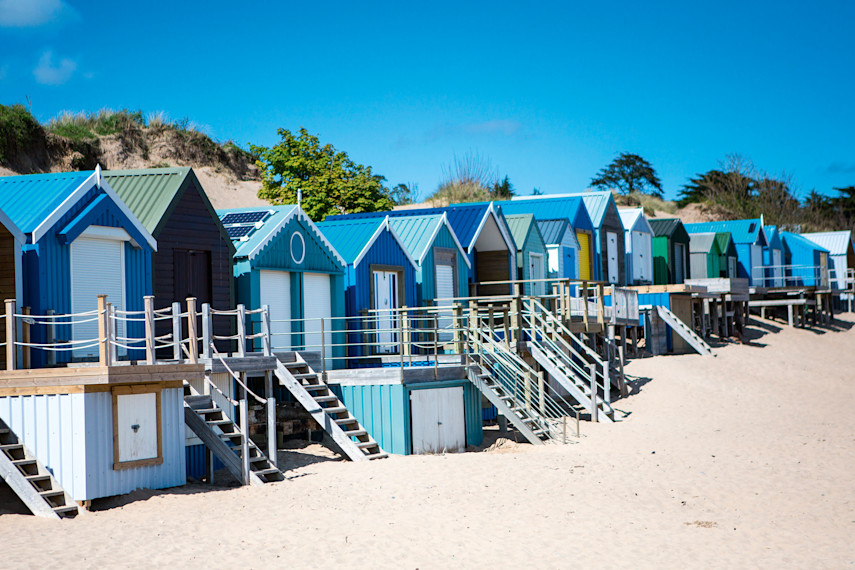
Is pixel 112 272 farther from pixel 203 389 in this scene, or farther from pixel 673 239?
pixel 673 239

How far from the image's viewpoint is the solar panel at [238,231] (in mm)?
20125

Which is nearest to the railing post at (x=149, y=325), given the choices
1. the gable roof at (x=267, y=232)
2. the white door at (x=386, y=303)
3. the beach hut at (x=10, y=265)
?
the beach hut at (x=10, y=265)

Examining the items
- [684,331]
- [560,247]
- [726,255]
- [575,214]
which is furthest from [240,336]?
[726,255]

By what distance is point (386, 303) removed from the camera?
907 inches

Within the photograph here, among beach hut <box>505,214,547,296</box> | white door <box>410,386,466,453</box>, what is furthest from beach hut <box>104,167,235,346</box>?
beach hut <box>505,214,547,296</box>

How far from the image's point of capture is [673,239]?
140 ft

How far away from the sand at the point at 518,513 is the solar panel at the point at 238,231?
4.62 m

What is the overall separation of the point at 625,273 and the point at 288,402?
21045mm

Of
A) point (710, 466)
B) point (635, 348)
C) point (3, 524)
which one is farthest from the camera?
point (635, 348)

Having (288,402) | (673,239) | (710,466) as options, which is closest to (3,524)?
(288,402)

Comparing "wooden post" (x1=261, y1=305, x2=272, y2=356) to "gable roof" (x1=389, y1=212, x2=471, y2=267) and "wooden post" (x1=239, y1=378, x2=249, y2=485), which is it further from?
"gable roof" (x1=389, y1=212, x2=471, y2=267)

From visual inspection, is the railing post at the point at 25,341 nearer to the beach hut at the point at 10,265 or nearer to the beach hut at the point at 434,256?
the beach hut at the point at 10,265

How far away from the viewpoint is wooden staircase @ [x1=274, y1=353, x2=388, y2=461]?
1780 centimetres

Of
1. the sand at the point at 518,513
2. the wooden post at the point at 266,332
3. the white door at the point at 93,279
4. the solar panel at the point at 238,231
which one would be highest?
the solar panel at the point at 238,231
